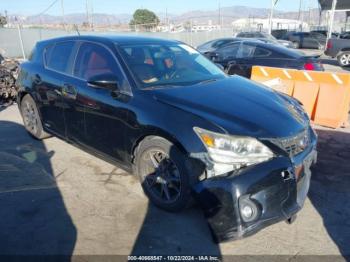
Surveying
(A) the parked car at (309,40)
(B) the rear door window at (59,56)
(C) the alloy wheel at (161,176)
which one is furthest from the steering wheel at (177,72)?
(A) the parked car at (309,40)

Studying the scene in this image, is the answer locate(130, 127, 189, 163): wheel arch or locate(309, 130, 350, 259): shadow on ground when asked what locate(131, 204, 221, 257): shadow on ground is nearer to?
locate(130, 127, 189, 163): wheel arch

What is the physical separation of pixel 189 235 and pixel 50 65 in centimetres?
323

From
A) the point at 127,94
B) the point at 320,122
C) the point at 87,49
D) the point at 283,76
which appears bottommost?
the point at 320,122

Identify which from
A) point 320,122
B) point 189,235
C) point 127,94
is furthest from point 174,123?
point 320,122

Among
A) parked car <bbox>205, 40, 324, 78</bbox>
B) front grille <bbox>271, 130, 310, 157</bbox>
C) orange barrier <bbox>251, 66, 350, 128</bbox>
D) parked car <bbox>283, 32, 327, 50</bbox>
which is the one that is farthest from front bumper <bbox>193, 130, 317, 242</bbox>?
parked car <bbox>283, 32, 327, 50</bbox>

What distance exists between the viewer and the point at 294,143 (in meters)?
3.31

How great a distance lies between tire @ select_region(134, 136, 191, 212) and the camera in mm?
3367

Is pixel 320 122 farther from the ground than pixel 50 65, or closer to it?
closer to it

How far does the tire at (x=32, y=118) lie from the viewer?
5638 millimetres

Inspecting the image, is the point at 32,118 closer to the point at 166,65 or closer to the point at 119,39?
the point at 119,39

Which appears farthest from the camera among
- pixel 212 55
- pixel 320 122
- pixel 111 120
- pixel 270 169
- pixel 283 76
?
pixel 212 55

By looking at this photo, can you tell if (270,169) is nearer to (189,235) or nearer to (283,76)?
(189,235)

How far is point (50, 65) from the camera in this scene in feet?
16.8

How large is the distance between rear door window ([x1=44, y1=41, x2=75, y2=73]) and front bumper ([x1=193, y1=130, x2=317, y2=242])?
8.84 ft
